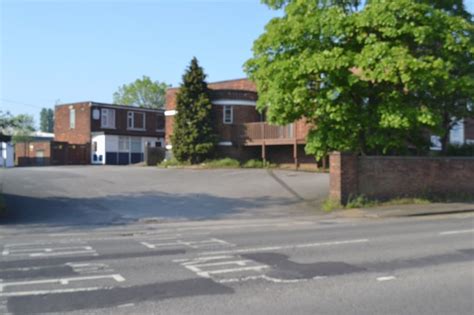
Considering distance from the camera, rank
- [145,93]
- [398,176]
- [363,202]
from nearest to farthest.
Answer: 1. [363,202]
2. [398,176]
3. [145,93]

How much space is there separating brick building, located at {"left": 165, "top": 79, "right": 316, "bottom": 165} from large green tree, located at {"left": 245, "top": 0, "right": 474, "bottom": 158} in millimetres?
13740

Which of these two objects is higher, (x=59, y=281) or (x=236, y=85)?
(x=236, y=85)

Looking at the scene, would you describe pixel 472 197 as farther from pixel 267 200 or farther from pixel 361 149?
pixel 267 200

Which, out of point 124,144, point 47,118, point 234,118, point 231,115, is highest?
point 47,118

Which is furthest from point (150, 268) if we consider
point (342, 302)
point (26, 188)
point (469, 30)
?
point (26, 188)

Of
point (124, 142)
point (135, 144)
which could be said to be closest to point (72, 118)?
point (124, 142)

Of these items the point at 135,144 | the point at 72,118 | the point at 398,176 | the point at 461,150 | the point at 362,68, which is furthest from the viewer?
the point at 135,144

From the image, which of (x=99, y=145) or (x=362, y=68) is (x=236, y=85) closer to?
(x=99, y=145)

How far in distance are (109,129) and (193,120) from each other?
18.1 meters

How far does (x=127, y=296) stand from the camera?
6.71m

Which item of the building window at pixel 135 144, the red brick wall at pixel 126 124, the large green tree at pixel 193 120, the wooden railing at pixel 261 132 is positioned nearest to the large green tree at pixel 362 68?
the wooden railing at pixel 261 132

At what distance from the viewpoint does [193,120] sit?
115ft

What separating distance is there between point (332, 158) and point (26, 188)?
13.0m

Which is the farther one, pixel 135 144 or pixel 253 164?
pixel 135 144
